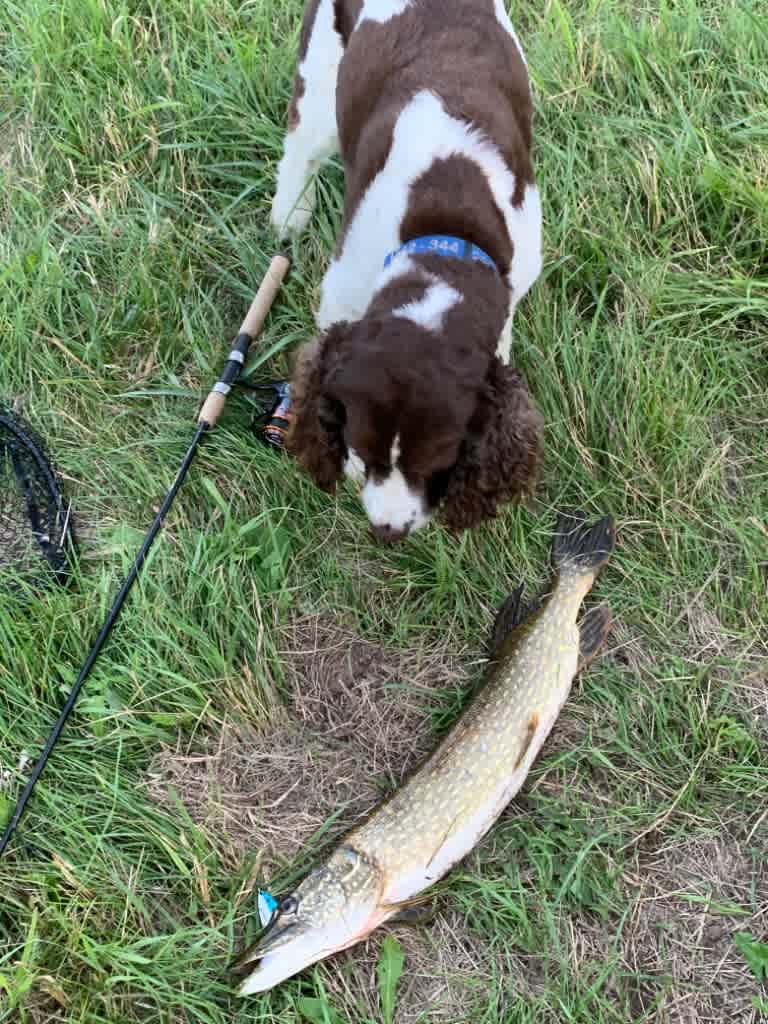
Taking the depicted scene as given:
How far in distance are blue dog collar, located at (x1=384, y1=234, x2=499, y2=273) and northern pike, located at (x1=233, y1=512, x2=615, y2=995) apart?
3.65ft

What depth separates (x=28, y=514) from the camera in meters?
3.39

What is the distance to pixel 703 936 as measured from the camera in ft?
9.46

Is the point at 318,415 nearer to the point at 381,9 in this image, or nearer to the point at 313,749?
the point at 313,749

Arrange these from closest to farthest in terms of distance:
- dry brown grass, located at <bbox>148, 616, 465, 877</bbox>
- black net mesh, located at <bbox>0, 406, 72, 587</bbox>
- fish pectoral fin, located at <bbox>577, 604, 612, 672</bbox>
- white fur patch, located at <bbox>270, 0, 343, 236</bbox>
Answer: dry brown grass, located at <bbox>148, 616, 465, 877</bbox>
fish pectoral fin, located at <bbox>577, 604, 612, 672</bbox>
black net mesh, located at <bbox>0, 406, 72, 587</bbox>
white fur patch, located at <bbox>270, 0, 343, 236</bbox>

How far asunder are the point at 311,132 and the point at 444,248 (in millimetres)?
1272

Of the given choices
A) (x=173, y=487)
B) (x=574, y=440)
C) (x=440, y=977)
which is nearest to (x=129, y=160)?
(x=173, y=487)

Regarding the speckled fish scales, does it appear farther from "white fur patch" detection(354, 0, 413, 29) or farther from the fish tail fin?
"white fur patch" detection(354, 0, 413, 29)

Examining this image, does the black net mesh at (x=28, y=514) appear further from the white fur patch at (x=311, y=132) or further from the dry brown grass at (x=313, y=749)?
the white fur patch at (x=311, y=132)

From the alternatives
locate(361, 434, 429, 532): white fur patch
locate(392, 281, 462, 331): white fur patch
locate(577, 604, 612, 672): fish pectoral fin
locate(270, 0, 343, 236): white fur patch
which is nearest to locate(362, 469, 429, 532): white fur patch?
locate(361, 434, 429, 532): white fur patch

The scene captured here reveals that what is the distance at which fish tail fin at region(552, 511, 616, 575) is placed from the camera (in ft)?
10.4

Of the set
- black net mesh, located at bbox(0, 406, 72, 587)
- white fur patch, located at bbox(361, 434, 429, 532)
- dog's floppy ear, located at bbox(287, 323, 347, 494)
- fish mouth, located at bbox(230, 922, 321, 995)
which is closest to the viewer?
fish mouth, located at bbox(230, 922, 321, 995)

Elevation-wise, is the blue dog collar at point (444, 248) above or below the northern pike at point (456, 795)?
above

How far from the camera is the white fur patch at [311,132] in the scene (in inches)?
139

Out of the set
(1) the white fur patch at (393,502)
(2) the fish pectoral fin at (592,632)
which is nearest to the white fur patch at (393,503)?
(1) the white fur patch at (393,502)
